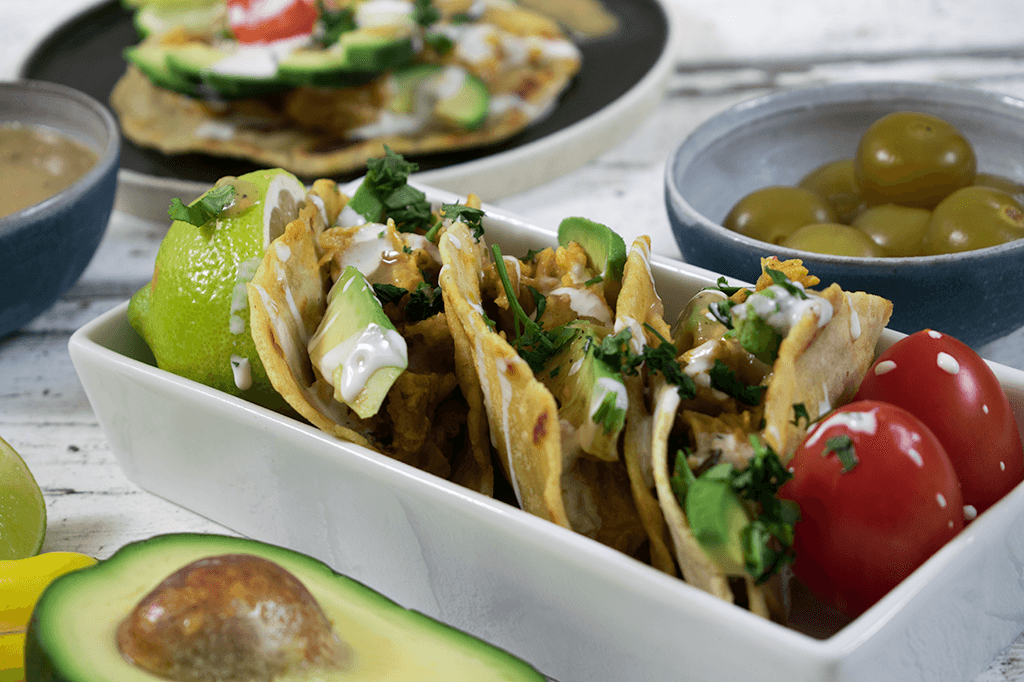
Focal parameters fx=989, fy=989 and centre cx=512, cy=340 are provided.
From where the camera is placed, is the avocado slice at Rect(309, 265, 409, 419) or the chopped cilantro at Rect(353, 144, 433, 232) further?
the chopped cilantro at Rect(353, 144, 433, 232)

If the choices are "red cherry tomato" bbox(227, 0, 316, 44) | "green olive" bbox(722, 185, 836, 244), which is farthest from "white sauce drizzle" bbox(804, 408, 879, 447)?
"red cherry tomato" bbox(227, 0, 316, 44)

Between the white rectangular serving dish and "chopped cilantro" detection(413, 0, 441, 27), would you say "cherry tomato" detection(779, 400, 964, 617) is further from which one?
"chopped cilantro" detection(413, 0, 441, 27)

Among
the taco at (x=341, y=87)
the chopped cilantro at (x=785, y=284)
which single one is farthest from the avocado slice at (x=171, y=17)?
the chopped cilantro at (x=785, y=284)

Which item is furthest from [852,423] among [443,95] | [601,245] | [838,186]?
[443,95]

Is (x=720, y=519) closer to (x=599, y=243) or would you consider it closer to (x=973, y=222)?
(x=599, y=243)

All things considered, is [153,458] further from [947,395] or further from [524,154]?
[524,154]
